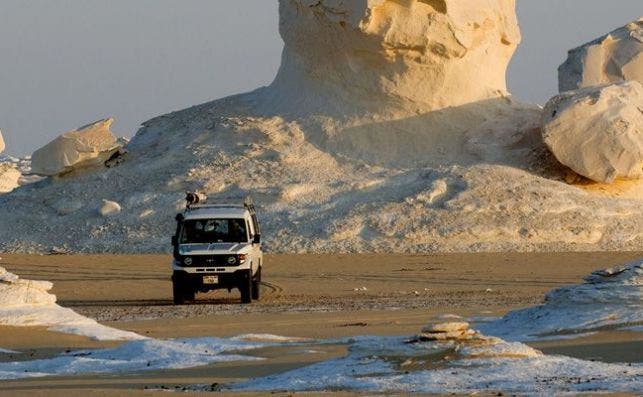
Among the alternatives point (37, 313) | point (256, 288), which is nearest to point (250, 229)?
point (256, 288)

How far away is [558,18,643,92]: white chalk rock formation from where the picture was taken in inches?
2037

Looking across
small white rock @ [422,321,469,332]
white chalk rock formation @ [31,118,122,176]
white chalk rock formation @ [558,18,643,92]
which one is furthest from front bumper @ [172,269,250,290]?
white chalk rock formation @ [558,18,643,92]

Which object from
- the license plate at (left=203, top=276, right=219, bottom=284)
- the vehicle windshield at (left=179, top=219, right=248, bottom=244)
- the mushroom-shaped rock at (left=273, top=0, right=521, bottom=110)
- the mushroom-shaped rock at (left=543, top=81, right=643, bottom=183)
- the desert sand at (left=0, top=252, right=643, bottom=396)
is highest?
the mushroom-shaped rock at (left=273, top=0, right=521, bottom=110)

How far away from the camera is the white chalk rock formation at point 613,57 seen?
5175 cm

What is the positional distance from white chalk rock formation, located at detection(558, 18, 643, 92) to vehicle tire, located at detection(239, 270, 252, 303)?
27914mm

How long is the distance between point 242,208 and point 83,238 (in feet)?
49.2

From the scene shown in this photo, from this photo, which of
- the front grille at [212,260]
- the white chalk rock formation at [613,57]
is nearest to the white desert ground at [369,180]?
the front grille at [212,260]

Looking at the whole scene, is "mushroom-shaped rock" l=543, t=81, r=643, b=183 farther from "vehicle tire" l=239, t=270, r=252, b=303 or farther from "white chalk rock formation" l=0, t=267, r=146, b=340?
"white chalk rock formation" l=0, t=267, r=146, b=340

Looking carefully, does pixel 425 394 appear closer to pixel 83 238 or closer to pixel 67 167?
pixel 83 238

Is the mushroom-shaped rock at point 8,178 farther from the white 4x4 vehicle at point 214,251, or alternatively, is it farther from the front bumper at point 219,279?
the front bumper at point 219,279

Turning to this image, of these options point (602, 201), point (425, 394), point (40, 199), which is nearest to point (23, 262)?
point (40, 199)

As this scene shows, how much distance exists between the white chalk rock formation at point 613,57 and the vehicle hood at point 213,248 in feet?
93.2

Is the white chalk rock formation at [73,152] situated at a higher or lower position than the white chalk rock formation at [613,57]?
lower

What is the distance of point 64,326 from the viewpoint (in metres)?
19.2
